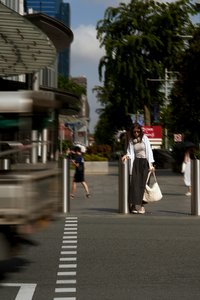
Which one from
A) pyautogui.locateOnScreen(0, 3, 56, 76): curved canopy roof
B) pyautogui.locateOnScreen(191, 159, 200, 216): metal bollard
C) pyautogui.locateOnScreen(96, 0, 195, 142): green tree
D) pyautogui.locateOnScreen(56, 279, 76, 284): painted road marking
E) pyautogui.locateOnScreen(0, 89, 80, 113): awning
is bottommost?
pyautogui.locateOnScreen(56, 279, 76, 284): painted road marking

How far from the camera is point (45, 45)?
2238 centimetres

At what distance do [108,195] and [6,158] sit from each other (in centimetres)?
1746

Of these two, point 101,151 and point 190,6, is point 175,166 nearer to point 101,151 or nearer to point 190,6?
point 101,151

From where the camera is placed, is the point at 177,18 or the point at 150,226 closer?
the point at 150,226

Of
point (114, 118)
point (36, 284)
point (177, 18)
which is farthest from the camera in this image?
point (114, 118)

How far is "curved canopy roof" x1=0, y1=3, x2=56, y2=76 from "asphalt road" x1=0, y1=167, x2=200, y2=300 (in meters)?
6.02

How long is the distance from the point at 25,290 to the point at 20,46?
14.7 meters

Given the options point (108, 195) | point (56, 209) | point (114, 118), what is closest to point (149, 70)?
point (114, 118)

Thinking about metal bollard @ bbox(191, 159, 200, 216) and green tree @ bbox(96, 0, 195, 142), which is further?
green tree @ bbox(96, 0, 195, 142)

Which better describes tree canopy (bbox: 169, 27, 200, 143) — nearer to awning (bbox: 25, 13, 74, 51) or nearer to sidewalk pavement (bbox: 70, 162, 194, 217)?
sidewalk pavement (bbox: 70, 162, 194, 217)

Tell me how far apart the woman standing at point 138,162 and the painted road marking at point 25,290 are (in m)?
8.62

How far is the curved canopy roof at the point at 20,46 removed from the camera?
20.7 meters

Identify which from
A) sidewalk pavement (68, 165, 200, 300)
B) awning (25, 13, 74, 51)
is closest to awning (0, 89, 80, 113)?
sidewalk pavement (68, 165, 200, 300)

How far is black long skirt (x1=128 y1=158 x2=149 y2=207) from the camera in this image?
1736cm
